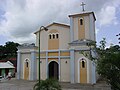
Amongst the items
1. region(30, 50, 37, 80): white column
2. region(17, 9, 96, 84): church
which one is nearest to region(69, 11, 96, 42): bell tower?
region(17, 9, 96, 84): church

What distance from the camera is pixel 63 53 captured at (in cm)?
2769

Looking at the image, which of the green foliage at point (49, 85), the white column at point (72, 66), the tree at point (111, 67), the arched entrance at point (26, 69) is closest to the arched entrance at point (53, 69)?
the arched entrance at point (26, 69)

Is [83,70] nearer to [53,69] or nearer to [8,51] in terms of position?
[53,69]

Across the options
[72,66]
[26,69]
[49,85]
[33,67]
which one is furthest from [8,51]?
[49,85]

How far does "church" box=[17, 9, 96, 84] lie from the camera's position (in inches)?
1003

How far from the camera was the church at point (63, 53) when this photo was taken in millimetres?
25484

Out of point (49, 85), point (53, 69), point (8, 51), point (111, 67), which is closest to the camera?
point (111, 67)

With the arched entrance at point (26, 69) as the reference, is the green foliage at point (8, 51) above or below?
above

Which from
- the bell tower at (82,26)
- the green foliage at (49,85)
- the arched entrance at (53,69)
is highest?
the bell tower at (82,26)

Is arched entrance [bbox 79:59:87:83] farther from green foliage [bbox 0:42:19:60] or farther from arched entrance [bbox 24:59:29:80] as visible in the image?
green foliage [bbox 0:42:19:60]

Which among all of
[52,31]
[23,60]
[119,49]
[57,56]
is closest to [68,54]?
[57,56]

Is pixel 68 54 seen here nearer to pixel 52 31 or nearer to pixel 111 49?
pixel 52 31

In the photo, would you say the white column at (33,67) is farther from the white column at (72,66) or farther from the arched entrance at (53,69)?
the white column at (72,66)

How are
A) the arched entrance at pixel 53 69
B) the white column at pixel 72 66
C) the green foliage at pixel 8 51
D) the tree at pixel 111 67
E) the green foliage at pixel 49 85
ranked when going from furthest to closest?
1. the green foliage at pixel 8 51
2. the arched entrance at pixel 53 69
3. the white column at pixel 72 66
4. the green foliage at pixel 49 85
5. the tree at pixel 111 67
